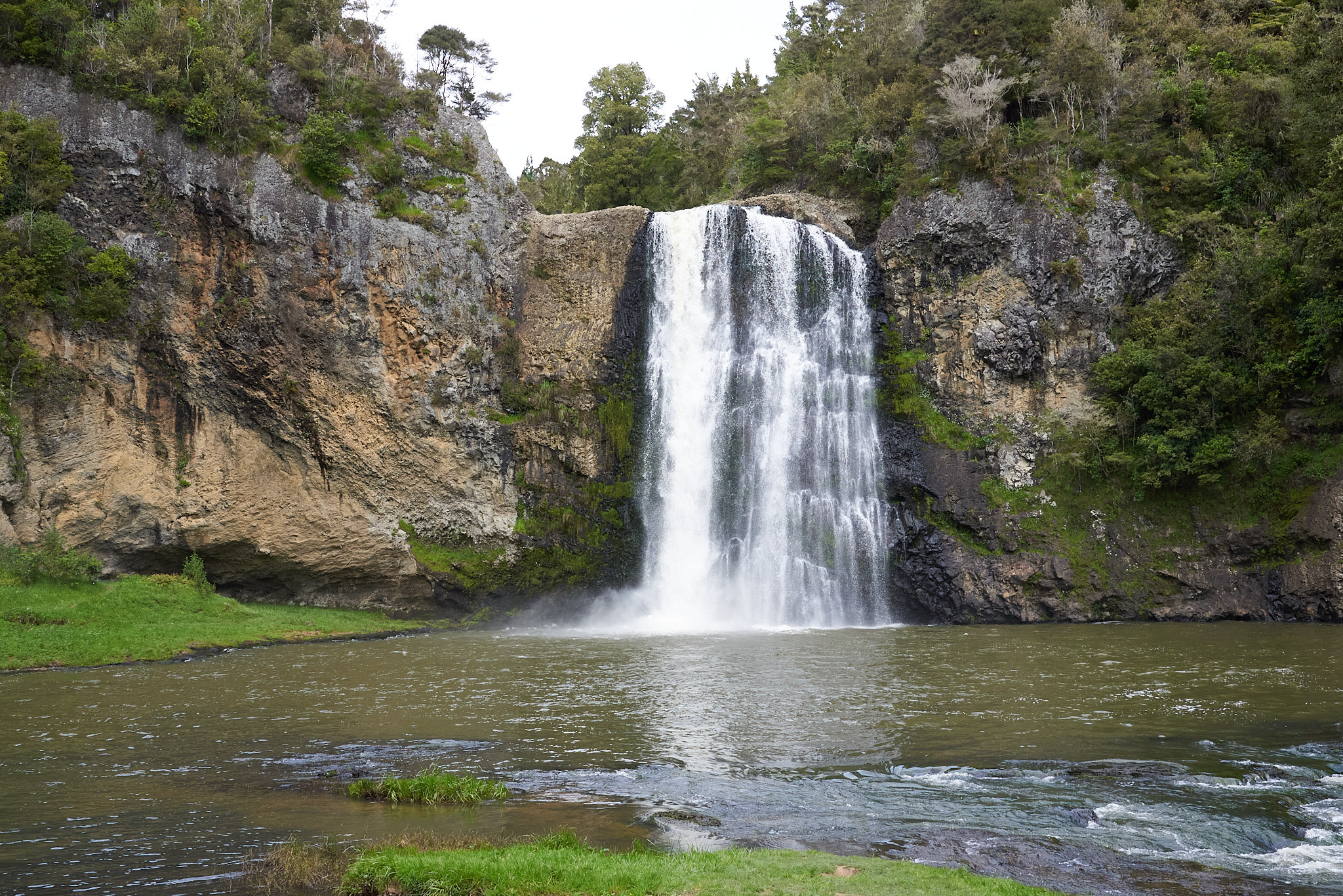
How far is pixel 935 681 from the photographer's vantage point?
17.2 metres

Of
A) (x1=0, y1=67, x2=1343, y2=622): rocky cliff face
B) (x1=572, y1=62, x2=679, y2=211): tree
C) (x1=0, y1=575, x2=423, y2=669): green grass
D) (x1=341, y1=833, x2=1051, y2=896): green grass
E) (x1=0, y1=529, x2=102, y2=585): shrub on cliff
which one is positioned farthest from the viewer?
(x1=572, y1=62, x2=679, y2=211): tree

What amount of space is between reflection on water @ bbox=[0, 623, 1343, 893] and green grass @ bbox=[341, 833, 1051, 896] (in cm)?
100

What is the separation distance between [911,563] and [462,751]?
20.9 metres

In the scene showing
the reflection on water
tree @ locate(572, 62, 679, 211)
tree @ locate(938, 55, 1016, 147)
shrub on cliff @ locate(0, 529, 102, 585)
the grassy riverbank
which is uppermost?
tree @ locate(572, 62, 679, 211)

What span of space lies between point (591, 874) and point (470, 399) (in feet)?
84.4

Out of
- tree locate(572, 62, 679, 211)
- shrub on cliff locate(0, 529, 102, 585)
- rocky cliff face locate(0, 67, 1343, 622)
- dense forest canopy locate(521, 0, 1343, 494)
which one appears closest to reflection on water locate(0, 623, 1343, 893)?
shrub on cliff locate(0, 529, 102, 585)

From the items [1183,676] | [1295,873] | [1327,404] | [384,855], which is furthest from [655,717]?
[1327,404]

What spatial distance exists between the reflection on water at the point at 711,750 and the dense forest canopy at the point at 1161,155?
9517mm

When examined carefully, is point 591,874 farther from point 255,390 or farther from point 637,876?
point 255,390

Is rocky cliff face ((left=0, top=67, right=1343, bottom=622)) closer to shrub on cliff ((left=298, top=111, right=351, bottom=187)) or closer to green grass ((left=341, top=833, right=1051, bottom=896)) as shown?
shrub on cliff ((left=298, top=111, right=351, bottom=187))

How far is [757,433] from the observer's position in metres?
32.1

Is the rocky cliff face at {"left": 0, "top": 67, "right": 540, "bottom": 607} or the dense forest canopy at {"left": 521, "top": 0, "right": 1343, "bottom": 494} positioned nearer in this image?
the rocky cliff face at {"left": 0, "top": 67, "right": 540, "bottom": 607}

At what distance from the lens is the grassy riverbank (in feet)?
22.5

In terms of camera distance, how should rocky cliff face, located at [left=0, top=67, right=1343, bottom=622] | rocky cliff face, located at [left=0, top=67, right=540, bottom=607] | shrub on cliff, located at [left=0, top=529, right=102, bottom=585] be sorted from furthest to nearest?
rocky cliff face, located at [left=0, top=67, right=1343, bottom=622], rocky cliff face, located at [left=0, top=67, right=540, bottom=607], shrub on cliff, located at [left=0, top=529, right=102, bottom=585]
